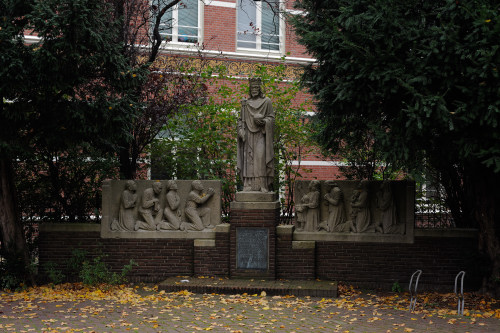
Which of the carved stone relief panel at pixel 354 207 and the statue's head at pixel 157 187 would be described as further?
the statue's head at pixel 157 187

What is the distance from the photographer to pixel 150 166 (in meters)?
15.1

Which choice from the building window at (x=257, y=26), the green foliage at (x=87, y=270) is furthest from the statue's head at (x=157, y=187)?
the building window at (x=257, y=26)

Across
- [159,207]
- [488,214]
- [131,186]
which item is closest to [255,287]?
[159,207]

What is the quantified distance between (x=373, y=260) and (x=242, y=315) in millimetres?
3815

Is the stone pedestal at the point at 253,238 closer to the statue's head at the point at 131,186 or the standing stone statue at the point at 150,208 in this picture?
the standing stone statue at the point at 150,208

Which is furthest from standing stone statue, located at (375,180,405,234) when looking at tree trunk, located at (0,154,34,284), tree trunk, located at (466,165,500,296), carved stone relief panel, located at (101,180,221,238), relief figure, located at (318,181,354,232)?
tree trunk, located at (0,154,34,284)

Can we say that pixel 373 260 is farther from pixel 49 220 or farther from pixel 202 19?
pixel 202 19

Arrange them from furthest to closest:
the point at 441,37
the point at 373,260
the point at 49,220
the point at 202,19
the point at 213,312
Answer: the point at 202,19, the point at 49,220, the point at 373,260, the point at 213,312, the point at 441,37

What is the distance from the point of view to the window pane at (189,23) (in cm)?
2081

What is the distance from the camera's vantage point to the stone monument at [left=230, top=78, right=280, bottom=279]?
1206cm

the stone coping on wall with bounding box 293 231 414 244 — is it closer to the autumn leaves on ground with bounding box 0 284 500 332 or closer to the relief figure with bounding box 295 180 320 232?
the relief figure with bounding box 295 180 320 232

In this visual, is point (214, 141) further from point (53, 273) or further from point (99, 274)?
point (53, 273)

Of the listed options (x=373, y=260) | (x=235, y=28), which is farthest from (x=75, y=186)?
(x=235, y=28)

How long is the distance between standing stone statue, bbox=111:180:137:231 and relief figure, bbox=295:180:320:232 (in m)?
3.49
